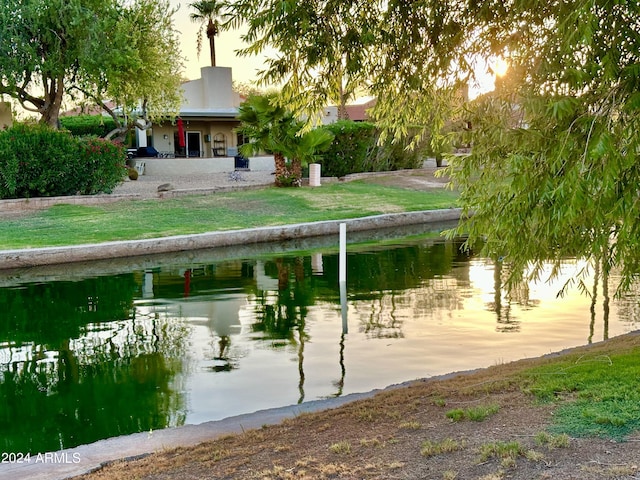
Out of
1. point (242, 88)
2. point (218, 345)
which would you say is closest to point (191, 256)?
point (218, 345)

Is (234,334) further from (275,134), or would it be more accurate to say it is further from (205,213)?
(275,134)

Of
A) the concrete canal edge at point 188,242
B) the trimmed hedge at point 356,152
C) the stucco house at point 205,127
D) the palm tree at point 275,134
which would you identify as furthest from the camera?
the stucco house at point 205,127

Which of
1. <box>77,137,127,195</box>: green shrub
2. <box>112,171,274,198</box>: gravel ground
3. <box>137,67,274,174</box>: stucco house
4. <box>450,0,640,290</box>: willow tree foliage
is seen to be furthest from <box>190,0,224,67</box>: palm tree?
<box>450,0,640,290</box>: willow tree foliage

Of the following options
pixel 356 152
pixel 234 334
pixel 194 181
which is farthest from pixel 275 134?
pixel 234 334

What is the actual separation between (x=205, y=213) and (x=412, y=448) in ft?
65.2

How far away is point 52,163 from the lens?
25188mm

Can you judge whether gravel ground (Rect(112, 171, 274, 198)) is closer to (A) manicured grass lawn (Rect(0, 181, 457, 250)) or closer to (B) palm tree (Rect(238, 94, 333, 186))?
(B) palm tree (Rect(238, 94, 333, 186))

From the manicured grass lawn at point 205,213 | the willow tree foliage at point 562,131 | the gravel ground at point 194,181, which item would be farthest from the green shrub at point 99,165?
the willow tree foliage at point 562,131

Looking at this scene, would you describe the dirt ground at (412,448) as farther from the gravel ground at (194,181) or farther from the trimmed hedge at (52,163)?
the gravel ground at (194,181)

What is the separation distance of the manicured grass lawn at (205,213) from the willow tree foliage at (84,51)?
→ 536cm

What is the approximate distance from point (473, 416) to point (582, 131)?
7.40 feet

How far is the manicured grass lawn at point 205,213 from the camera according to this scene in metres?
20.3

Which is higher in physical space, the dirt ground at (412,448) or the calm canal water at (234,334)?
the dirt ground at (412,448)

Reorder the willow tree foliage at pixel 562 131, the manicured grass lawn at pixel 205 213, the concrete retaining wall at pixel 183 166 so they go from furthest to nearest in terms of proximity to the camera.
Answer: the concrete retaining wall at pixel 183 166 → the manicured grass lawn at pixel 205 213 → the willow tree foliage at pixel 562 131
